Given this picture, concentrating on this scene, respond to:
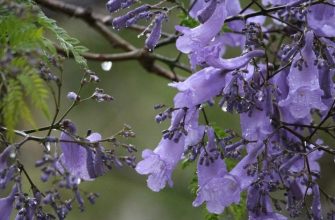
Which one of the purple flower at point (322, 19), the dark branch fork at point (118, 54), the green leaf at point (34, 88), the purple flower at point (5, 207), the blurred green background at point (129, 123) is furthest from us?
the blurred green background at point (129, 123)

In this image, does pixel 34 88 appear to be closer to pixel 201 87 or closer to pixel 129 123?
pixel 201 87

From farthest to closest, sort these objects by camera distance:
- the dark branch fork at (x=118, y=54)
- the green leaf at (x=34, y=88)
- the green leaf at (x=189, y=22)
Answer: the dark branch fork at (x=118, y=54) → the green leaf at (x=189, y=22) → the green leaf at (x=34, y=88)

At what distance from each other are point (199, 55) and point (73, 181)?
1.51ft

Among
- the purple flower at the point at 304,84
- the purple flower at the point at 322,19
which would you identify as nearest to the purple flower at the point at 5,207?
the purple flower at the point at 304,84

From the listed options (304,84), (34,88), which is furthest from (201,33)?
(34,88)

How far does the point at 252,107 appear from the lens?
1.48 meters

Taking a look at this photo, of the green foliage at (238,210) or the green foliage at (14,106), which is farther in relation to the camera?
the green foliage at (238,210)

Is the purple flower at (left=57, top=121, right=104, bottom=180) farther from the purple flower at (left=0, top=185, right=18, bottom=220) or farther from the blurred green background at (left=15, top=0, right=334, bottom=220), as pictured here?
the blurred green background at (left=15, top=0, right=334, bottom=220)

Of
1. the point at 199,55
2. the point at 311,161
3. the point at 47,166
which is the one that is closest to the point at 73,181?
the point at 47,166

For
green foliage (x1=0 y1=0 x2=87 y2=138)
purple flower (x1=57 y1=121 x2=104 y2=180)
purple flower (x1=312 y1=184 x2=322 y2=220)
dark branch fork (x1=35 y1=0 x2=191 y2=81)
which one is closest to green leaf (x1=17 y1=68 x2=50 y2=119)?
green foliage (x1=0 y1=0 x2=87 y2=138)

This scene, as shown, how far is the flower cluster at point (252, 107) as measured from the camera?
149 cm

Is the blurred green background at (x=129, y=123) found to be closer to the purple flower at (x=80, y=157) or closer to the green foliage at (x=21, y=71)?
the purple flower at (x=80, y=157)

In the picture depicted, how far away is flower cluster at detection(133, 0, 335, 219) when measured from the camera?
149cm

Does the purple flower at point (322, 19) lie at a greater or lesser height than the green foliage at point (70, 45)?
lesser
